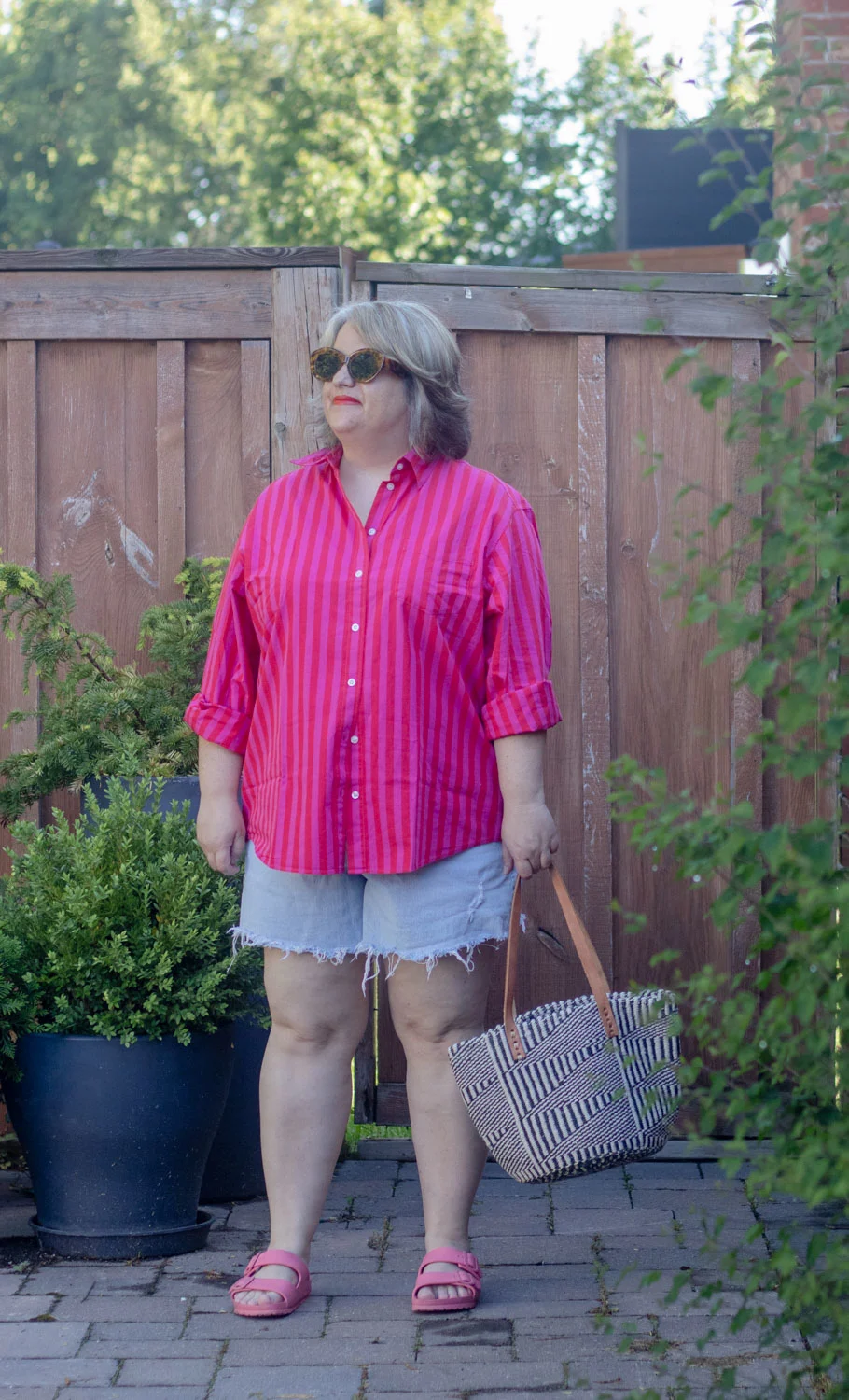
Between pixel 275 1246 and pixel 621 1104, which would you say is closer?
pixel 621 1104

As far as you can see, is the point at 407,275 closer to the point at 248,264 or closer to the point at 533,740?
the point at 248,264

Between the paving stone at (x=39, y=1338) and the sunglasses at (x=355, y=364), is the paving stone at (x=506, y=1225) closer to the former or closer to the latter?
the paving stone at (x=39, y=1338)

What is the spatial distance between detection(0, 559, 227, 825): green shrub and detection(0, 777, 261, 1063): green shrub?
28 centimetres

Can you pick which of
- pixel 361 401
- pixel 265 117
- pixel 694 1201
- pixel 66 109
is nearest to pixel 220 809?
pixel 361 401

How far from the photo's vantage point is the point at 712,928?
398 cm

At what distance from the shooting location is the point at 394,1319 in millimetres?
2887

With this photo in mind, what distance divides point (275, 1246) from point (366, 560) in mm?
1363

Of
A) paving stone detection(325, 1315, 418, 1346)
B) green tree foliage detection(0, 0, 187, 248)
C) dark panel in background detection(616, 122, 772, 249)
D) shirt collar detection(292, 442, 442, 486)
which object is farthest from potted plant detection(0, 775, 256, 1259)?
green tree foliage detection(0, 0, 187, 248)

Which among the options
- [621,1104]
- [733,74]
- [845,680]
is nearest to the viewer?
[845,680]

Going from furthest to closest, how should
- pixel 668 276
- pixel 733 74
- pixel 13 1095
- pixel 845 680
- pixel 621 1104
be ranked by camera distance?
pixel 668 276
pixel 13 1095
pixel 621 1104
pixel 733 74
pixel 845 680

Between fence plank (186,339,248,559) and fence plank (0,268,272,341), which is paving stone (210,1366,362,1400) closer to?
fence plank (186,339,248,559)

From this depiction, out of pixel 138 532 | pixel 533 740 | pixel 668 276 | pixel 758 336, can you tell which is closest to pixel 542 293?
pixel 668 276

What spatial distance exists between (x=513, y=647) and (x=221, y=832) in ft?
2.28

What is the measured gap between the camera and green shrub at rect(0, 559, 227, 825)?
362 cm
